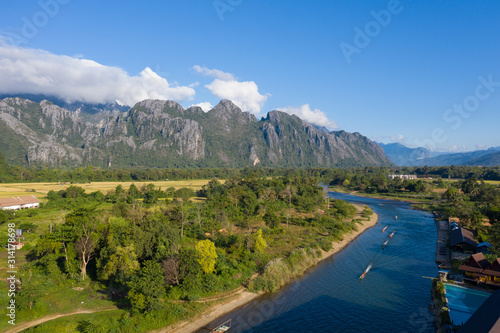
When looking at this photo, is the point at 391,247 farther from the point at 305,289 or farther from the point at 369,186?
the point at 369,186

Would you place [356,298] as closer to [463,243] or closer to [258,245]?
[258,245]

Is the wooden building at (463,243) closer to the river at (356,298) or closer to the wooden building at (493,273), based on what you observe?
the river at (356,298)

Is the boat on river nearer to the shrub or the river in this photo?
the river

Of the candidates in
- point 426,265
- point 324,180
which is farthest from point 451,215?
point 324,180

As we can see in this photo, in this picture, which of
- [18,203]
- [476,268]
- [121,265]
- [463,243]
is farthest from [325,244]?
[18,203]

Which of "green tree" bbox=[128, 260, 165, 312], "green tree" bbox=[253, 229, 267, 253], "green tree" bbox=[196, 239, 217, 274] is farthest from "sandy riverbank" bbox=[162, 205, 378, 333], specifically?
"green tree" bbox=[253, 229, 267, 253]

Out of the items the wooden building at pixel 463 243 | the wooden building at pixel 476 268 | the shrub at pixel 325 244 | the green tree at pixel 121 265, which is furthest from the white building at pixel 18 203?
the wooden building at pixel 463 243
